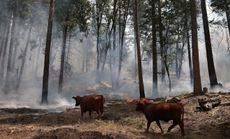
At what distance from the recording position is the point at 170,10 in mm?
37000

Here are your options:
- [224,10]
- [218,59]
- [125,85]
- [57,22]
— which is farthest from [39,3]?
[218,59]

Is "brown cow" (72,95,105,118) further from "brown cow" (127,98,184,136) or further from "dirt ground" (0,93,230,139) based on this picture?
"brown cow" (127,98,184,136)

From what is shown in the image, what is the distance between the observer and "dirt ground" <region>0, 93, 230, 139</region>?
1059 centimetres

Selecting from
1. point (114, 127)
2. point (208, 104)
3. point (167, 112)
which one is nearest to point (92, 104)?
point (114, 127)

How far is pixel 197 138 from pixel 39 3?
43273 mm

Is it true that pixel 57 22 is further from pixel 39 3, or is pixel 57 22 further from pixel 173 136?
pixel 173 136

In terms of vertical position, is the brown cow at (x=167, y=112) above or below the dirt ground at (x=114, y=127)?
above

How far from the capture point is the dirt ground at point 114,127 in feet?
34.8

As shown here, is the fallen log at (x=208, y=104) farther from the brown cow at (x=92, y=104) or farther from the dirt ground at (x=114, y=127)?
the brown cow at (x=92, y=104)

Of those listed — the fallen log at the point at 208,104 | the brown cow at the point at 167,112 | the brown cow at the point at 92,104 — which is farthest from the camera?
the brown cow at the point at 92,104

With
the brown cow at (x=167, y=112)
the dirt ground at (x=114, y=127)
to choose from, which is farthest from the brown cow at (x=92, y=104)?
the brown cow at (x=167, y=112)

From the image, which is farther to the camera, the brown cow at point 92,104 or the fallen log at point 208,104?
the brown cow at point 92,104

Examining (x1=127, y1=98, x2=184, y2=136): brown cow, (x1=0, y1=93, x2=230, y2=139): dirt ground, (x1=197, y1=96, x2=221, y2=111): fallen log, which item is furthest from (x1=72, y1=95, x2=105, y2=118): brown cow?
(x1=197, y1=96, x2=221, y2=111): fallen log

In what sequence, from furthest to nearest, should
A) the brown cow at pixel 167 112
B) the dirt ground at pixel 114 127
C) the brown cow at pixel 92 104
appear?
the brown cow at pixel 92 104
the brown cow at pixel 167 112
the dirt ground at pixel 114 127
